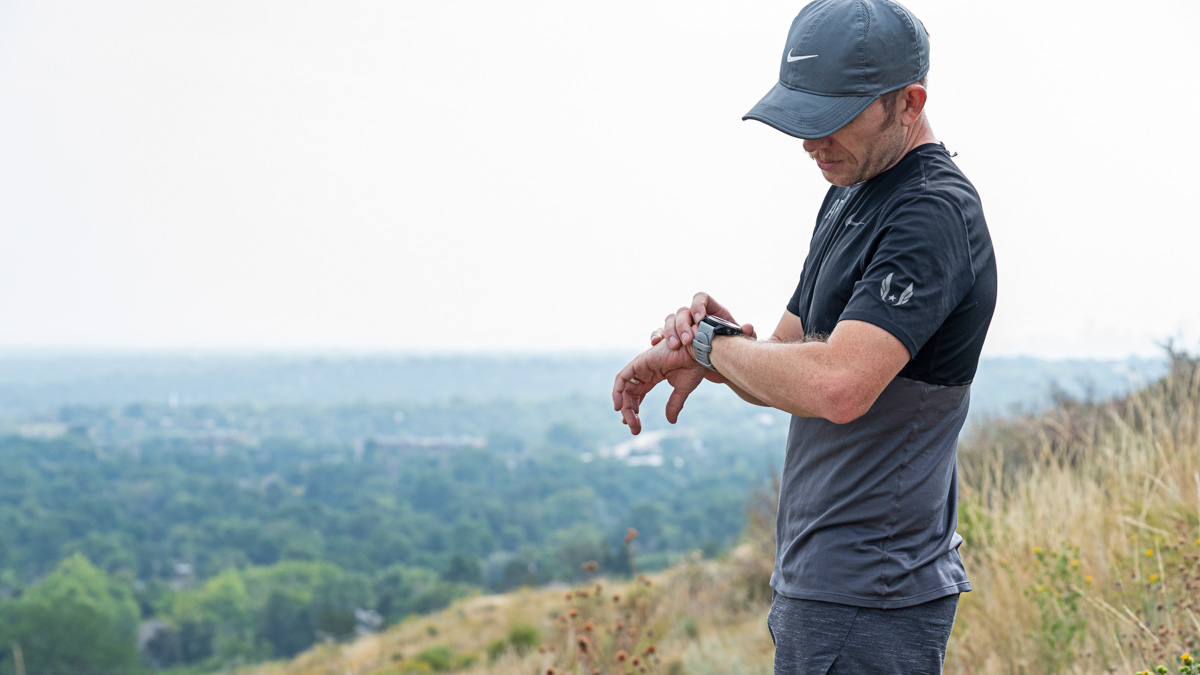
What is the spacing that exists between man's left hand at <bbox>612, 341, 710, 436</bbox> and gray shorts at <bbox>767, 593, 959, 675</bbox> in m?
0.49

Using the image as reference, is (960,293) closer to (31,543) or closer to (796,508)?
(796,508)

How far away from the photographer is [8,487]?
78500 millimetres

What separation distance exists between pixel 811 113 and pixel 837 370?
1.48 feet

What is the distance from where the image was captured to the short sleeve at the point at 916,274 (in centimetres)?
135

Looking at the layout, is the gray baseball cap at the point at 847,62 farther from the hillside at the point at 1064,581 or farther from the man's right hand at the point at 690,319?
the hillside at the point at 1064,581

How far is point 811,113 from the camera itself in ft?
4.91

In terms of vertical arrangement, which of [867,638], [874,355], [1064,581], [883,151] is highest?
[883,151]

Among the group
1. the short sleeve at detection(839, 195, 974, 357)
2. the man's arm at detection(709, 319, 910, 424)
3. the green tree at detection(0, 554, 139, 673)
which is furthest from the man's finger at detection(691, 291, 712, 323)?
the green tree at detection(0, 554, 139, 673)

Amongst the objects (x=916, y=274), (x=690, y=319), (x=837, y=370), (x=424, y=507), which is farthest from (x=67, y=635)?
(x=916, y=274)

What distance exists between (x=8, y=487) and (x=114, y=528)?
17.6 m

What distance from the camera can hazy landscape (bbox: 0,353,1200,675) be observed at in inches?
252

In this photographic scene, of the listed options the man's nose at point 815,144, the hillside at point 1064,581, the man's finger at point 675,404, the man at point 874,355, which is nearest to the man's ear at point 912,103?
the man at point 874,355

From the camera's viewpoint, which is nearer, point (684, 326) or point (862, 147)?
point (862, 147)

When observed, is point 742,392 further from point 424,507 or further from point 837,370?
point 424,507
